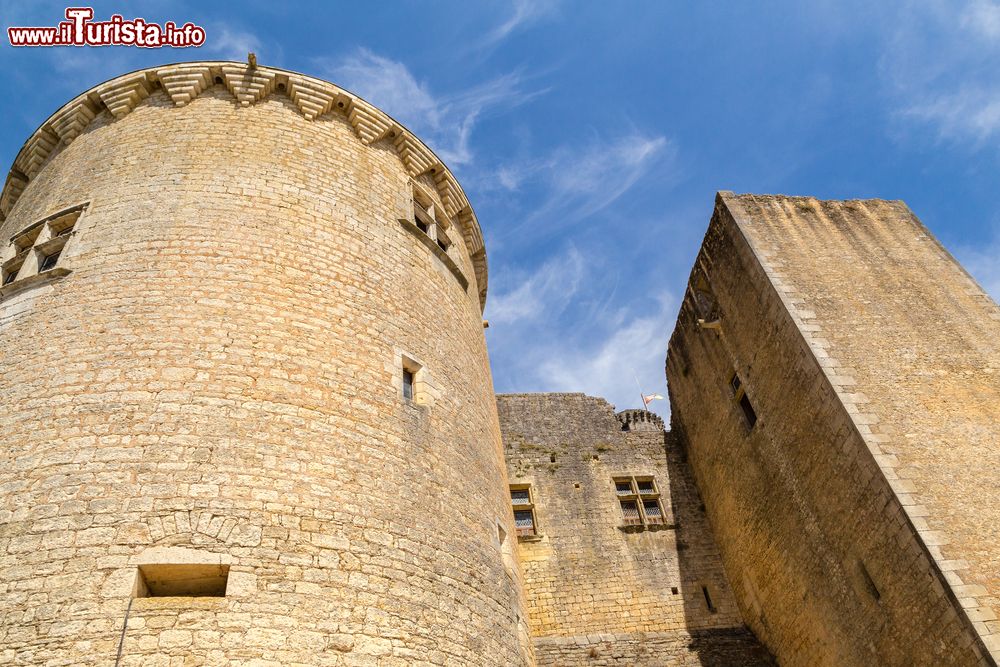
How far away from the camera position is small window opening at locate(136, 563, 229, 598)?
3.98 metres

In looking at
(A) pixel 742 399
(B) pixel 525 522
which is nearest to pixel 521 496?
(B) pixel 525 522

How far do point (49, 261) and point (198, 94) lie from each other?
9.10 ft

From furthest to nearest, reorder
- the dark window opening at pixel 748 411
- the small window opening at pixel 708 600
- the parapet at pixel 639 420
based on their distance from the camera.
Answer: the parapet at pixel 639 420 < the small window opening at pixel 708 600 < the dark window opening at pixel 748 411

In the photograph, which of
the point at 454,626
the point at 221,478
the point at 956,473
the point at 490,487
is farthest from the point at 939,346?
the point at 221,478

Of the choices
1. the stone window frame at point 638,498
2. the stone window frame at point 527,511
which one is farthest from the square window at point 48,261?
the stone window frame at point 638,498

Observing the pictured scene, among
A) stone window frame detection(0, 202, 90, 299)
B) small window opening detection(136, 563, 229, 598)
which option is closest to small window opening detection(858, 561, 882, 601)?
small window opening detection(136, 563, 229, 598)

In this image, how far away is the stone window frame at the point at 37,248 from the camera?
242 inches

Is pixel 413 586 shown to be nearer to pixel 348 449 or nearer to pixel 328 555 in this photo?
pixel 328 555

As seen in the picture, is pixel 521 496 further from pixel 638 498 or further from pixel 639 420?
pixel 639 420

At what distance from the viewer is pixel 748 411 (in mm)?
10062

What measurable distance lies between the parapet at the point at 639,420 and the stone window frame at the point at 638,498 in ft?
4.37

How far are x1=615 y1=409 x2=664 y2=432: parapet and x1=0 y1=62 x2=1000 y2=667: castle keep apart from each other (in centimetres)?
148

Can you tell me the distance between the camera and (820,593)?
810cm

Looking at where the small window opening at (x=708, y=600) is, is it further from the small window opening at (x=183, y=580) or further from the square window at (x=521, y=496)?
the small window opening at (x=183, y=580)
